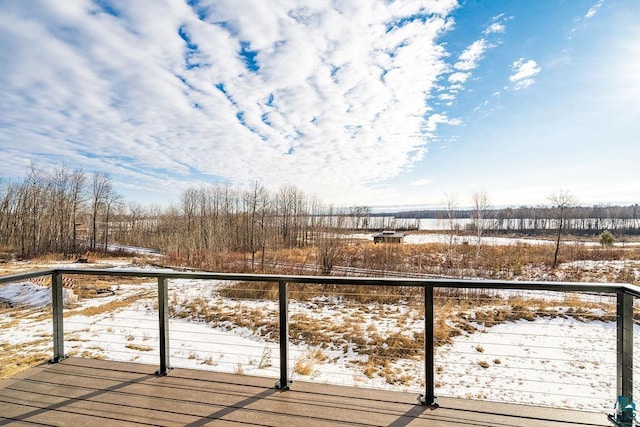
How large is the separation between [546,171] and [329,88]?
1792 centimetres

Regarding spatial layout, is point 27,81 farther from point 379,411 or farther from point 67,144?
point 67,144

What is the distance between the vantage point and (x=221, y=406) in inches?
80.2

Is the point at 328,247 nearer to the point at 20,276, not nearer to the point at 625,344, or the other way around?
the point at 20,276

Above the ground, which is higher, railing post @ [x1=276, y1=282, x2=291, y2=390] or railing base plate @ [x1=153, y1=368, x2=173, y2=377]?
railing post @ [x1=276, y1=282, x2=291, y2=390]

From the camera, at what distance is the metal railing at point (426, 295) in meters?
1.79

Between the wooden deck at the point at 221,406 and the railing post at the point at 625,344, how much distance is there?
0.24 meters

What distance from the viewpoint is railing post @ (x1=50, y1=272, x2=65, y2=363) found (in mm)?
2713

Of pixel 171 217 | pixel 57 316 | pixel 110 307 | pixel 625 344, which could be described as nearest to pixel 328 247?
pixel 110 307

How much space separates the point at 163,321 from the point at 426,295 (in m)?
2.10

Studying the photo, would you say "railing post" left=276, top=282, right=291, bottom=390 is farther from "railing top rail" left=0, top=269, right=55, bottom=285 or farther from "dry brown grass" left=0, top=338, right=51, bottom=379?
"dry brown grass" left=0, top=338, right=51, bottom=379

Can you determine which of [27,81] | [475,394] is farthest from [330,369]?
[27,81]

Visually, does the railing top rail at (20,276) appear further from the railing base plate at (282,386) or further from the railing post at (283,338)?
the railing base plate at (282,386)

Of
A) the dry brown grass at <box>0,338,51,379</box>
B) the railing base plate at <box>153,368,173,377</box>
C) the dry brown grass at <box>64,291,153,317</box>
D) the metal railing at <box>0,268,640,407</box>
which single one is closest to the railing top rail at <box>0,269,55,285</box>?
the metal railing at <box>0,268,640,407</box>

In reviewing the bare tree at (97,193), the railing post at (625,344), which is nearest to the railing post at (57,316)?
the railing post at (625,344)
